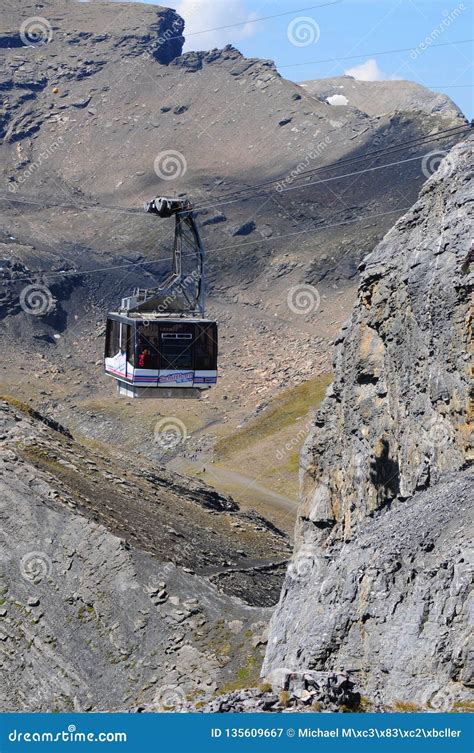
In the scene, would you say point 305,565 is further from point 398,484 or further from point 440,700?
point 440,700

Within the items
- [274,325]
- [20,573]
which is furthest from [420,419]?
[274,325]

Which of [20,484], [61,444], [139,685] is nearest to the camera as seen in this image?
[139,685]

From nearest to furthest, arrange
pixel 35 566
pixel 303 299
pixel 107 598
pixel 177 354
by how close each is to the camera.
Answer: pixel 177 354 < pixel 107 598 < pixel 35 566 < pixel 303 299

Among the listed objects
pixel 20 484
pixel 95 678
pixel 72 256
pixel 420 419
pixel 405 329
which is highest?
pixel 72 256

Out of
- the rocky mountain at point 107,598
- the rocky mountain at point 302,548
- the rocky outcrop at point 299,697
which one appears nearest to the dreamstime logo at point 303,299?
the rocky mountain at point 302,548

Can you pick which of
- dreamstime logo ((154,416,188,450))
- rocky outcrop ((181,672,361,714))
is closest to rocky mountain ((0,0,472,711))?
rocky outcrop ((181,672,361,714))

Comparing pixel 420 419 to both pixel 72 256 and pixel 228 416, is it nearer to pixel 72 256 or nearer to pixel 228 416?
pixel 228 416
